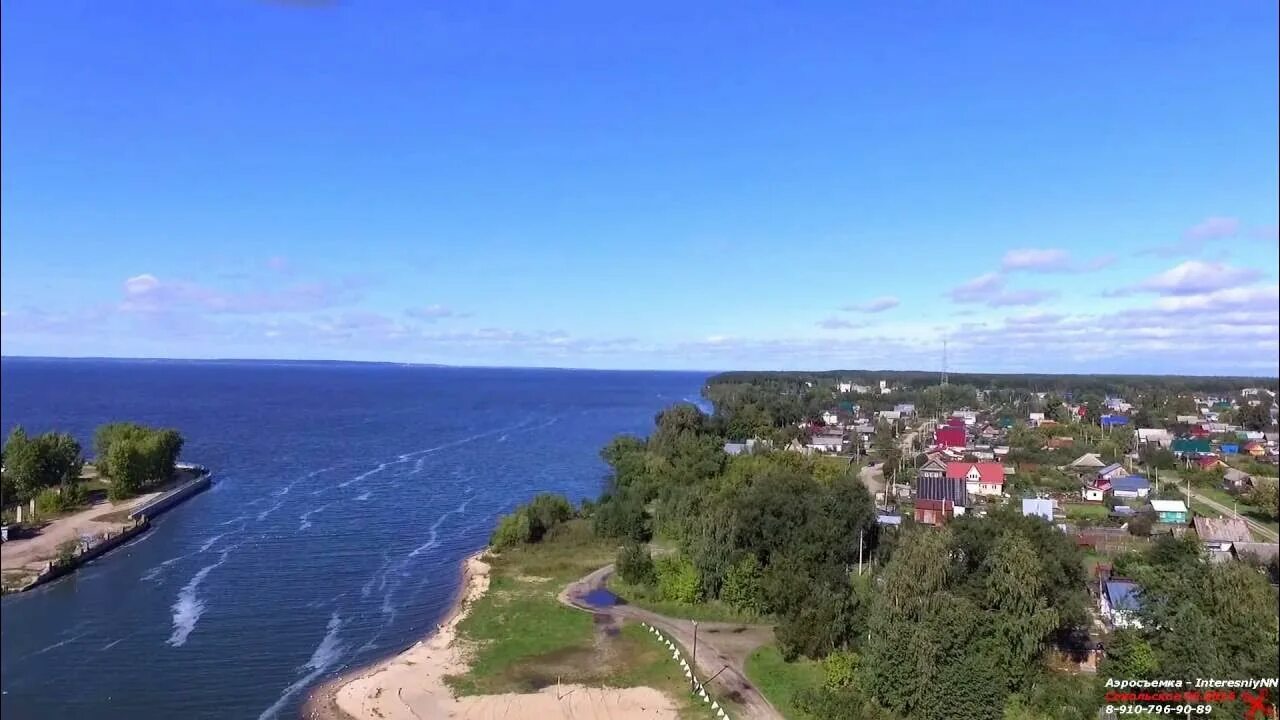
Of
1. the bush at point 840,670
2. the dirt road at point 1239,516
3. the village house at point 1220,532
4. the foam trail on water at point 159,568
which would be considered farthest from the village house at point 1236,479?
the foam trail on water at point 159,568

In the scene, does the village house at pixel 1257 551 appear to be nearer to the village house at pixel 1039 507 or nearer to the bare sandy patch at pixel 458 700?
the village house at pixel 1039 507

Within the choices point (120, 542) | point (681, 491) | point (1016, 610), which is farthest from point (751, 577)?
point (120, 542)

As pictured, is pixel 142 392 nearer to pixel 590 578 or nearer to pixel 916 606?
pixel 590 578

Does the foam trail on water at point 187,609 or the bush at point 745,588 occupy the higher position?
the bush at point 745,588

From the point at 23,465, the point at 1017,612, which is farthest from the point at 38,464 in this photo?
the point at 1017,612

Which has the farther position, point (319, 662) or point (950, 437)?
point (950, 437)

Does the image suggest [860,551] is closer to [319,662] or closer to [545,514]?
[545,514]
